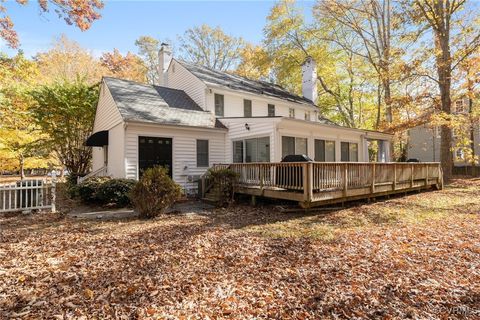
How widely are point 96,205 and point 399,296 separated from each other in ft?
30.9

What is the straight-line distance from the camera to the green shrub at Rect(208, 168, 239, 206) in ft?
30.5

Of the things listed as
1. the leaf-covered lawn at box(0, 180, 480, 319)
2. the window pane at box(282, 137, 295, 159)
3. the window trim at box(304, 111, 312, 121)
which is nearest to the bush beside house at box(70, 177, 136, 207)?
Answer: the leaf-covered lawn at box(0, 180, 480, 319)

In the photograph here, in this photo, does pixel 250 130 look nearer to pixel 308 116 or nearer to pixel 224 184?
pixel 224 184

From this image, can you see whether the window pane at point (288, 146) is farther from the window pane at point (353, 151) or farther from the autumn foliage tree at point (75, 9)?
the autumn foliage tree at point (75, 9)

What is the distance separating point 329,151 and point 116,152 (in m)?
10.5

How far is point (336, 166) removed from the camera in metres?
8.18

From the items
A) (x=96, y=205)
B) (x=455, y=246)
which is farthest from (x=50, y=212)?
(x=455, y=246)

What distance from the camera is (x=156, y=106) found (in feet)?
40.7

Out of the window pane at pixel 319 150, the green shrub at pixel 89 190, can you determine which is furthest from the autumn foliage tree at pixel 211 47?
the green shrub at pixel 89 190

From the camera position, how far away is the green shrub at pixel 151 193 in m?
7.18

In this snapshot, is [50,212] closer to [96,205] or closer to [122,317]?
[96,205]

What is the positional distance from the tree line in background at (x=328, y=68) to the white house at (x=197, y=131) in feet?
9.31

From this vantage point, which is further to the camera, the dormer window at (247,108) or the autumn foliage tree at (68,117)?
the dormer window at (247,108)

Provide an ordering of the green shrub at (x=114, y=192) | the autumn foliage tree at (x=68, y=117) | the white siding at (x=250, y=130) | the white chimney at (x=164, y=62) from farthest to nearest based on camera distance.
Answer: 1. the white chimney at (x=164, y=62)
2. the autumn foliage tree at (x=68, y=117)
3. the white siding at (x=250, y=130)
4. the green shrub at (x=114, y=192)
